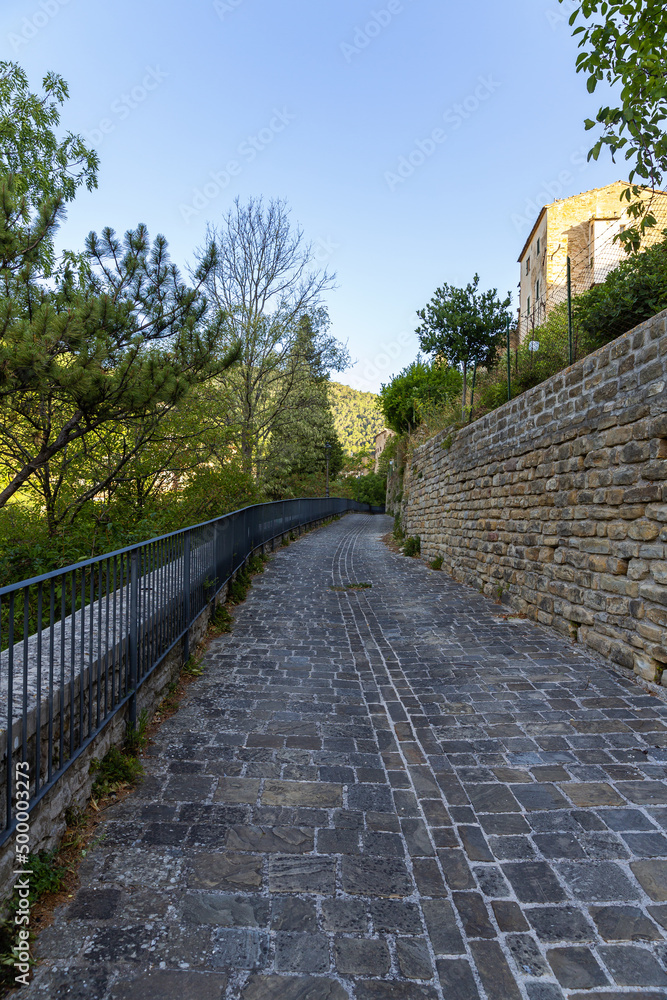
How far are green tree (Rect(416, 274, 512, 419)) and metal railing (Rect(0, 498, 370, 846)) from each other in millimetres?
12839

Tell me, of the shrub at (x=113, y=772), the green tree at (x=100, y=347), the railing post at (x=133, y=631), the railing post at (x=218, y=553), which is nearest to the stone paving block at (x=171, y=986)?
the shrub at (x=113, y=772)

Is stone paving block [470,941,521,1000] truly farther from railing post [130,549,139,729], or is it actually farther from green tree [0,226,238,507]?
green tree [0,226,238,507]

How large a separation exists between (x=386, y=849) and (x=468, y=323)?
1561cm

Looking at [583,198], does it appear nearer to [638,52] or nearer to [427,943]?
[638,52]

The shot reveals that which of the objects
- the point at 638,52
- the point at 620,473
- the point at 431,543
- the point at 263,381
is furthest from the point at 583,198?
the point at 620,473

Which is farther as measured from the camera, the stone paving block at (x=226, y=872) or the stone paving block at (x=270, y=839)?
the stone paving block at (x=270, y=839)

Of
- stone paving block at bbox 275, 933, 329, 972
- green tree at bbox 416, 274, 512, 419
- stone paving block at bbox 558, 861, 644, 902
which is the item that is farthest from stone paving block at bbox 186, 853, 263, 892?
green tree at bbox 416, 274, 512, 419

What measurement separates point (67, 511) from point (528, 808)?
7028 millimetres

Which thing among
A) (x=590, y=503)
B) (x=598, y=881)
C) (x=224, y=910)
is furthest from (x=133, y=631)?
(x=590, y=503)

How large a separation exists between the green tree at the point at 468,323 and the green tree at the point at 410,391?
6.01m

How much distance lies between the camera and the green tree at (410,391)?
934 inches

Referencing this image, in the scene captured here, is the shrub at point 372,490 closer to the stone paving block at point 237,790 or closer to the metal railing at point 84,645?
the metal railing at point 84,645

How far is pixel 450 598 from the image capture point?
26.9 feet

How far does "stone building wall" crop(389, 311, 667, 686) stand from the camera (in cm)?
442
